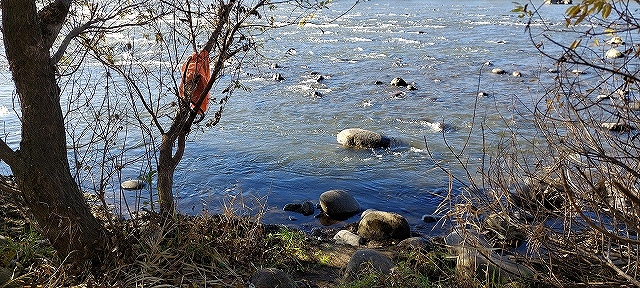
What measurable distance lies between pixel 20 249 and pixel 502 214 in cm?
364

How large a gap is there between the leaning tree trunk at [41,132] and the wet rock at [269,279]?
4.31 feet

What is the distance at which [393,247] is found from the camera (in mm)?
6773

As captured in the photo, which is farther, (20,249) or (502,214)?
(20,249)

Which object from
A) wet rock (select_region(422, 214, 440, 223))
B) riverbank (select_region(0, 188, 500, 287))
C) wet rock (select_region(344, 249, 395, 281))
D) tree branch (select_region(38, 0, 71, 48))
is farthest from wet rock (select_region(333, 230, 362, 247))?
tree branch (select_region(38, 0, 71, 48))

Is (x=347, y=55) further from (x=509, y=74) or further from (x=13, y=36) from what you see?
(x=13, y=36)

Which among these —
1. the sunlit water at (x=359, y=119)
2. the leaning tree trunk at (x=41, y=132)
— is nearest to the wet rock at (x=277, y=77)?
the sunlit water at (x=359, y=119)

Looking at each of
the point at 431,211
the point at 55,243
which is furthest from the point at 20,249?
the point at 431,211

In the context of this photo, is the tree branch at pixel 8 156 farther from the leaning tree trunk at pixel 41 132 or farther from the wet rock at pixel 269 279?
the wet rock at pixel 269 279

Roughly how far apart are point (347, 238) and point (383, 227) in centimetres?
47

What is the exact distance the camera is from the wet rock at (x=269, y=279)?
15.4 feet

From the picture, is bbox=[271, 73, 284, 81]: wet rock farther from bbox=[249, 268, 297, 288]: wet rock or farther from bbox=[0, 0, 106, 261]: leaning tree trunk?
bbox=[0, 0, 106, 261]: leaning tree trunk

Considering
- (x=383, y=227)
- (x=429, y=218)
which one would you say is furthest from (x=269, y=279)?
(x=429, y=218)

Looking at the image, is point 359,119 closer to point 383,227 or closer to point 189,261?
point 383,227

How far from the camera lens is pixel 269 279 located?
4703 millimetres
